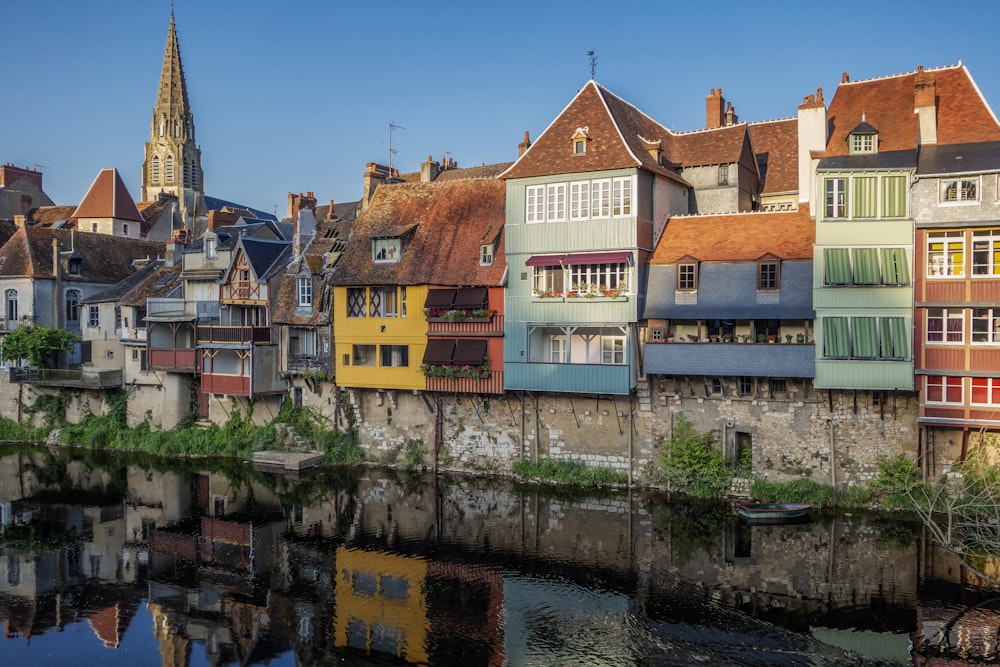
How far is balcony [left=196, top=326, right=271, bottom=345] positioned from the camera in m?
41.3

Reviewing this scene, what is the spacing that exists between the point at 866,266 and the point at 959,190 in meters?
3.64

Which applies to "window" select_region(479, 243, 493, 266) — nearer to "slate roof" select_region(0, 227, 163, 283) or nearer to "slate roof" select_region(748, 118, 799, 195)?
"slate roof" select_region(748, 118, 799, 195)

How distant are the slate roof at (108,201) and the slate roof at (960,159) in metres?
58.8

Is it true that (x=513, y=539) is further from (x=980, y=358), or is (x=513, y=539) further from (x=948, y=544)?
(x=980, y=358)

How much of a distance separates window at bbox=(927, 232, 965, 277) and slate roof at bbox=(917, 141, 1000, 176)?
6.80 ft

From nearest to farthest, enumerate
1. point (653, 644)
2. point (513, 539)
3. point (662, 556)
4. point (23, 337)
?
point (653, 644) < point (662, 556) < point (513, 539) < point (23, 337)

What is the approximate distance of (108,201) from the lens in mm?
67750

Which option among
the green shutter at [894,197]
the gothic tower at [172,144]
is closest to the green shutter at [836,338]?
the green shutter at [894,197]

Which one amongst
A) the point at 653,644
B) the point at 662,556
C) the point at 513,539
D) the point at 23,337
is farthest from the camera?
the point at 23,337

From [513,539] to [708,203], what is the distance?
1674 centimetres

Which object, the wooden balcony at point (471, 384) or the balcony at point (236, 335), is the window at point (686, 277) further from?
the balcony at point (236, 335)

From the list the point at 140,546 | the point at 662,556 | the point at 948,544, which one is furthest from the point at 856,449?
the point at 140,546

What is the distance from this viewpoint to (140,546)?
96.6 ft

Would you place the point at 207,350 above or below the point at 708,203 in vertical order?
below
